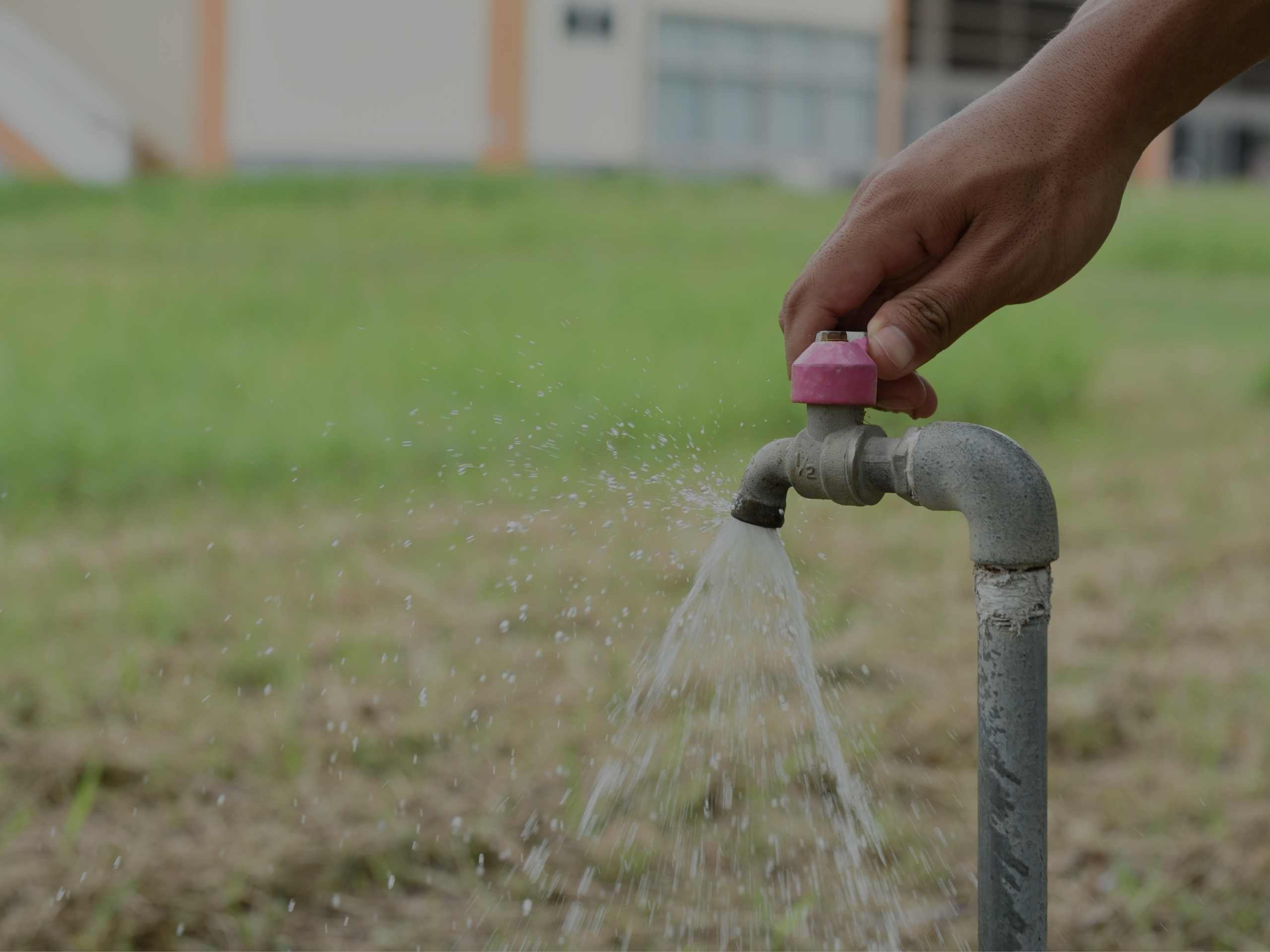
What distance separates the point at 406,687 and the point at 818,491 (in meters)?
1.55

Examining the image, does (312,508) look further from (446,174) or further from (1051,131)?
(446,174)

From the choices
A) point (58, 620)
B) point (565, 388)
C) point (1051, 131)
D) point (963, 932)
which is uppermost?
point (1051, 131)

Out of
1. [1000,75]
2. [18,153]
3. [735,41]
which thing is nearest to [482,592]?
[18,153]

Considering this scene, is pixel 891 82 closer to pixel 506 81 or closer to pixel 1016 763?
pixel 506 81

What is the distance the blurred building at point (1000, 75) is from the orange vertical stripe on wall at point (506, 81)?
6.47 metres

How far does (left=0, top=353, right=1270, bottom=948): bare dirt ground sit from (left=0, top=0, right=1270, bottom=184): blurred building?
1242cm

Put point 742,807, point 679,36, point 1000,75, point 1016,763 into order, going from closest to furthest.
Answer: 1. point 1016,763
2. point 742,807
3. point 679,36
4. point 1000,75

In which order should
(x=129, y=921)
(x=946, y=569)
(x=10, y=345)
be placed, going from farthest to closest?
(x=10, y=345)
(x=946, y=569)
(x=129, y=921)

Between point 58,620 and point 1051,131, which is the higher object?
point 1051,131

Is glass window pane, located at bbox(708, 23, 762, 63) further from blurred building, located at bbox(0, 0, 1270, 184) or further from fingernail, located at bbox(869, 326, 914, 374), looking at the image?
fingernail, located at bbox(869, 326, 914, 374)

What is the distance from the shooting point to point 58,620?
2.87m

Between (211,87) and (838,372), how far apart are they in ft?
50.5

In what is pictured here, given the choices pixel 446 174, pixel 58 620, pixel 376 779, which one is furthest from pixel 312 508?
pixel 446 174

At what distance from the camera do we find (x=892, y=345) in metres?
1.17
